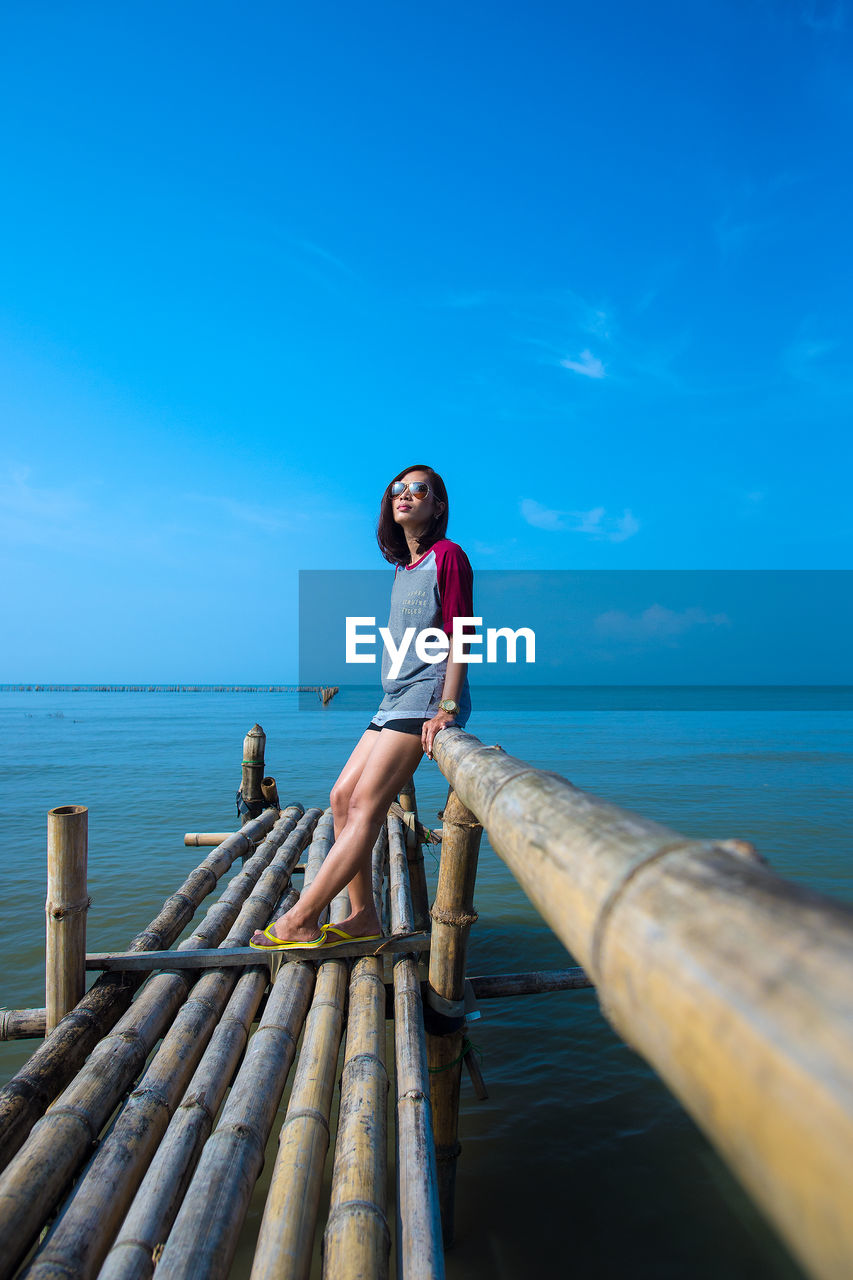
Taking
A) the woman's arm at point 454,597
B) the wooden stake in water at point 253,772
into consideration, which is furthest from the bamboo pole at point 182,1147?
the wooden stake in water at point 253,772

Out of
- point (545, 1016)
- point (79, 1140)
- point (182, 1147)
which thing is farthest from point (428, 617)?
point (545, 1016)

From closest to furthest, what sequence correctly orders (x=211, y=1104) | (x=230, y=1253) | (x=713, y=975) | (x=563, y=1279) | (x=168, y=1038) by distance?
1. (x=713, y=975)
2. (x=230, y=1253)
3. (x=211, y=1104)
4. (x=168, y=1038)
5. (x=563, y=1279)

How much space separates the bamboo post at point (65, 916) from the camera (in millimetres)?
3016

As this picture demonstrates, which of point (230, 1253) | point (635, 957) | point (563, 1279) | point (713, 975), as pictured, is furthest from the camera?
point (563, 1279)

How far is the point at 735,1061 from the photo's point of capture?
0.50 m

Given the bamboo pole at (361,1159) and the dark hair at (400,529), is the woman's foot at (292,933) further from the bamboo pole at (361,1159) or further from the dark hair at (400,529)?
the dark hair at (400,529)

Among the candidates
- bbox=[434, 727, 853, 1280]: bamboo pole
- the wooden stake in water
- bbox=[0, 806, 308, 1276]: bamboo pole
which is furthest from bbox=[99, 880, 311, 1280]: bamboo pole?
the wooden stake in water

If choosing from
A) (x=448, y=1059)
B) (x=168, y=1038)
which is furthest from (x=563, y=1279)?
(x=168, y=1038)

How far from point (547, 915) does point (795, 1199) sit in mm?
567

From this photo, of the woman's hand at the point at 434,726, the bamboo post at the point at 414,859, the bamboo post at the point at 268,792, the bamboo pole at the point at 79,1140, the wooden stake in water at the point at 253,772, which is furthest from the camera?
the bamboo post at the point at 268,792

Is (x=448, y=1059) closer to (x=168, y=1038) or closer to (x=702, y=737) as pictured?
(x=168, y=1038)

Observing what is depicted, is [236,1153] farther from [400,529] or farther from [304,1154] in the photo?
[400,529]

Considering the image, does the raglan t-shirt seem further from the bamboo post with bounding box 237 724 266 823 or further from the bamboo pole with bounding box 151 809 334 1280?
the bamboo post with bounding box 237 724 266 823

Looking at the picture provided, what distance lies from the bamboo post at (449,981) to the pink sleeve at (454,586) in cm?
83
